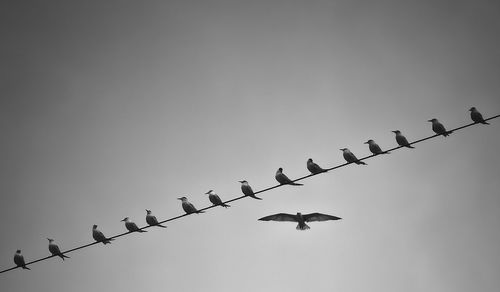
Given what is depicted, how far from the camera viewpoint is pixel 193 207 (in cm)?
1914

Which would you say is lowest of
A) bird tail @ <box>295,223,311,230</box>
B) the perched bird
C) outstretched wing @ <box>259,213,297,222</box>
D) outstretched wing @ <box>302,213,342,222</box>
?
bird tail @ <box>295,223,311,230</box>

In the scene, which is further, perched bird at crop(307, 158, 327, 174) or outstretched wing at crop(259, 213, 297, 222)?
outstretched wing at crop(259, 213, 297, 222)

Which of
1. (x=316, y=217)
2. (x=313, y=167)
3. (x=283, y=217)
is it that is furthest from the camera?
(x=283, y=217)

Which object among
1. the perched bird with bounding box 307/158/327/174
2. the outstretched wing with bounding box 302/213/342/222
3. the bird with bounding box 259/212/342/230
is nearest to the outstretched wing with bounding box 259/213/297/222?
the bird with bounding box 259/212/342/230

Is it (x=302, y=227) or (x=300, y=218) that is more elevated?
(x=300, y=218)

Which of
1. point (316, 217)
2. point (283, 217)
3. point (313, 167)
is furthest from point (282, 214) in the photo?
point (313, 167)

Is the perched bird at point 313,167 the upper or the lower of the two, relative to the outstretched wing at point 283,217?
upper

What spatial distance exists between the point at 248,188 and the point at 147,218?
4.43 meters

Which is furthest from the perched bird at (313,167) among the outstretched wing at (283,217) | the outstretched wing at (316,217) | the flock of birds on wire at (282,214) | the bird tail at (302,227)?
the bird tail at (302,227)

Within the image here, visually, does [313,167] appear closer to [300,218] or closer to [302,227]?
[300,218]

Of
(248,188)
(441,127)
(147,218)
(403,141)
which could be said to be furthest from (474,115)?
(147,218)

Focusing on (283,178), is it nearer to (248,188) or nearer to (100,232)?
(248,188)

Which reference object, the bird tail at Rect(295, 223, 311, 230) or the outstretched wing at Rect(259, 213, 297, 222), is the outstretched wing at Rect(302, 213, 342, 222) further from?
the outstretched wing at Rect(259, 213, 297, 222)

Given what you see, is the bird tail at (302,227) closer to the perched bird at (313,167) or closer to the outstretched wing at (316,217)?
the outstretched wing at (316,217)
